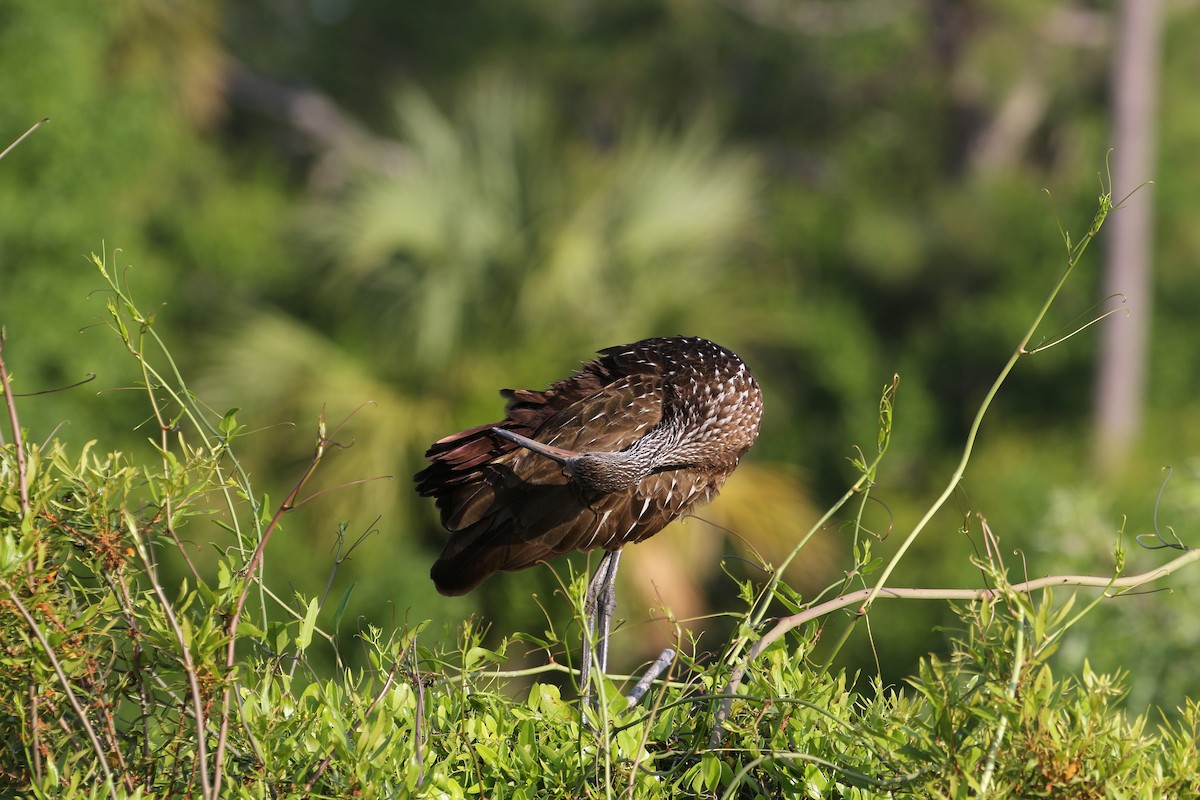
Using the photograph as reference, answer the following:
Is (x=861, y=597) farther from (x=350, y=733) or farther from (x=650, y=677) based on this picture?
(x=350, y=733)

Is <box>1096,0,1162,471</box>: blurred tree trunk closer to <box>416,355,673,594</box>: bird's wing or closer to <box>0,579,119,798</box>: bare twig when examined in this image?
<box>416,355,673,594</box>: bird's wing

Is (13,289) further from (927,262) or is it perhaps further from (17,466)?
(17,466)

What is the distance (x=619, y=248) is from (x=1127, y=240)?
757 centimetres

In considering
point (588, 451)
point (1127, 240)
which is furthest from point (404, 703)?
point (1127, 240)

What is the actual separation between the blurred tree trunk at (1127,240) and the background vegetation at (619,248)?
47 centimetres

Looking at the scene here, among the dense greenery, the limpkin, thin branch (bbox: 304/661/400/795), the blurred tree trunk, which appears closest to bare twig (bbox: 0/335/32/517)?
the dense greenery

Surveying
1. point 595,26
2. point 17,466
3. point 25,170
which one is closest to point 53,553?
point 17,466

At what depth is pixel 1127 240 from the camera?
16.8 m

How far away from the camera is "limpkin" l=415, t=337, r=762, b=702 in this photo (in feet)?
10.9

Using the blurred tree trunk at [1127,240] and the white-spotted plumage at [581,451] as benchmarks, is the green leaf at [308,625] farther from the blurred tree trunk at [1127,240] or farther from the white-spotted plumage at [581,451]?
the blurred tree trunk at [1127,240]

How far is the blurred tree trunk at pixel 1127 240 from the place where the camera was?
16359 mm

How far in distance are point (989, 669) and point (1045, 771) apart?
13 centimetres

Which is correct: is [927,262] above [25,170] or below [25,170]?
below

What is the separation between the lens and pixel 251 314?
13.4m
